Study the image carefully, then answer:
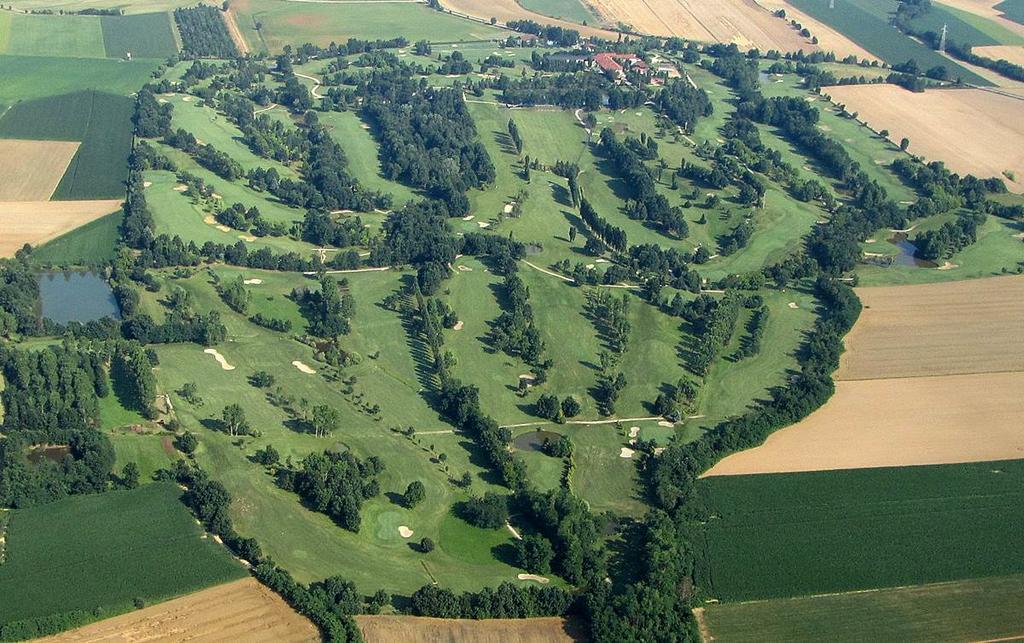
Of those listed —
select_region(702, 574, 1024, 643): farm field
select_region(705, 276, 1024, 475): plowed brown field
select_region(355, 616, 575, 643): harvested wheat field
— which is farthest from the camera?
select_region(705, 276, 1024, 475): plowed brown field

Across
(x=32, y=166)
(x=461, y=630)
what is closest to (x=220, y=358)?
(x=461, y=630)

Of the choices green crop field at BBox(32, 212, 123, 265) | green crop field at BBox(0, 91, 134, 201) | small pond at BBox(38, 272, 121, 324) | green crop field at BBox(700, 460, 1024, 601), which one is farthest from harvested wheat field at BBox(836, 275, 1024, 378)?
green crop field at BBox(0, 91, 134, 201)

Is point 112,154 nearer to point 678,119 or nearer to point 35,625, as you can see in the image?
point 678,119

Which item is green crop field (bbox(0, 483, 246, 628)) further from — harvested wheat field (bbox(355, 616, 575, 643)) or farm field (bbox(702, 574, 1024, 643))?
farm field (bbox(702, 574, 1024, 643))

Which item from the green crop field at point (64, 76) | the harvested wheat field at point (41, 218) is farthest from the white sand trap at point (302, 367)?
the green crop field at point (64, 76)

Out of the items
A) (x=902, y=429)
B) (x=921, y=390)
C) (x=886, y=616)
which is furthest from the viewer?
(x=921, y=390)

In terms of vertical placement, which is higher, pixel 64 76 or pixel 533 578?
pixel 64 76

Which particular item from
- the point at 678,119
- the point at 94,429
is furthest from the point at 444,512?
the point at 678,119

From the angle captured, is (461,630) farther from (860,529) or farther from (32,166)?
(32,166)
